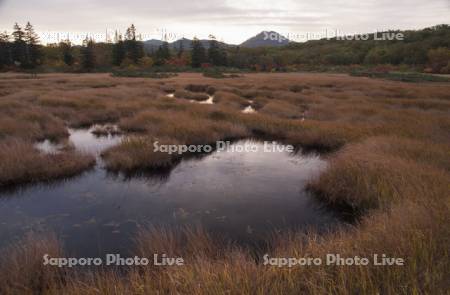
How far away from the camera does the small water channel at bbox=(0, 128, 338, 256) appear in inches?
284

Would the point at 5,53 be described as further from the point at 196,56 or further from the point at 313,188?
the point at 313,188

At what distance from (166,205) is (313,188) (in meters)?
4.71

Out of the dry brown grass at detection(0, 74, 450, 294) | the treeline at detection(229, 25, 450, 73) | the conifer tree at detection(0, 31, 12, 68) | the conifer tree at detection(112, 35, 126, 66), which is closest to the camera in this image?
the dry brown grass at detection(0, 74, 450, 294)

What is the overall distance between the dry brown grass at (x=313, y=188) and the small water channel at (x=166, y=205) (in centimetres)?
75

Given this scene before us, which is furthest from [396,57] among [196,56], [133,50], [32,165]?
[32,165]

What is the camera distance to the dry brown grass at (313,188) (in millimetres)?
3922

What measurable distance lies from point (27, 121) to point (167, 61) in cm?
7449

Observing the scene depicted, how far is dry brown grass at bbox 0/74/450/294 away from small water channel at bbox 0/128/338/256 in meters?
0.75

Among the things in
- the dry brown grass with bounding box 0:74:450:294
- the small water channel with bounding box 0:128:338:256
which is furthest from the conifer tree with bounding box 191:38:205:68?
the small water channel with bounding box 0:128:338:256

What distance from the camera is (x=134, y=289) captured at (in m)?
4.12

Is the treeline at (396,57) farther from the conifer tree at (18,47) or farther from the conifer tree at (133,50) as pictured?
the conifer tree at (18,47)

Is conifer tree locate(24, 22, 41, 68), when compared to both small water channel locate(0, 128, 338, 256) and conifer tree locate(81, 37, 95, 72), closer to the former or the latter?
conifer tree locate(81, 37, 95, 72)

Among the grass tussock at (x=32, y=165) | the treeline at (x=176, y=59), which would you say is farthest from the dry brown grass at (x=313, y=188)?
the treeline at (x=176, y=59)

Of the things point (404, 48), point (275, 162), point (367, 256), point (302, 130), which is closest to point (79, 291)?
point (367, 256)
